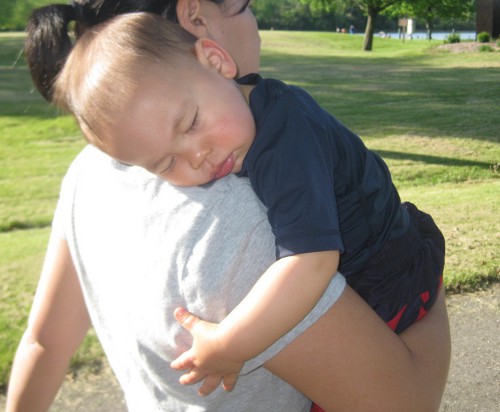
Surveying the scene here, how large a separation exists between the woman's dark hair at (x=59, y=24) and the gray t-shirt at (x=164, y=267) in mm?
271

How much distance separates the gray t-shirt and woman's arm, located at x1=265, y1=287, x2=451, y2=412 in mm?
27

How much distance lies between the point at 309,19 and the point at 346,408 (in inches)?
2453

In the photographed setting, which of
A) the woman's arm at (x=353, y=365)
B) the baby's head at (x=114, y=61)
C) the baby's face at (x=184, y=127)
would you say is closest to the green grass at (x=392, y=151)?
the baby's head at (x=114, y=61)

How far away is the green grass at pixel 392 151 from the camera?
366 centimetres

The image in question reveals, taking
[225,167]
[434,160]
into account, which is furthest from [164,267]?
[434,160]

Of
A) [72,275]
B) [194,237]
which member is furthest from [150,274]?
[72,275]

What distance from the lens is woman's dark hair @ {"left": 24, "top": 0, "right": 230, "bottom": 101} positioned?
1.50 m

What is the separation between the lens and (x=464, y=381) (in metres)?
2.52

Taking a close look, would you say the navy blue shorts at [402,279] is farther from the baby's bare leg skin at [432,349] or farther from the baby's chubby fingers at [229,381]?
the baby's chubby fingers at [229,381]

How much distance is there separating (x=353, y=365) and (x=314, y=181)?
0.36 m

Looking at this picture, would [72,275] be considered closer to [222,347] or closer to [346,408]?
[222,347]

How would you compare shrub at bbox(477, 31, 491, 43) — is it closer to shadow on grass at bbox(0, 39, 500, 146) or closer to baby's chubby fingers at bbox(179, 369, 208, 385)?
shadow on grass at bbox(0, 39, 500, 146)

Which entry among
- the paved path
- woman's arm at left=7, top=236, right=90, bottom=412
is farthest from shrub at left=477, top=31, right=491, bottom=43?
woman's arm at left=7, top=236, right=90, bottom=412

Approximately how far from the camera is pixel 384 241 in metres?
1.65
